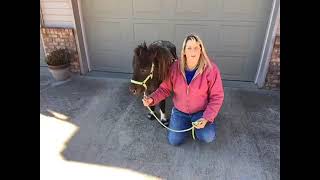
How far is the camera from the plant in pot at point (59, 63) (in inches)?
194

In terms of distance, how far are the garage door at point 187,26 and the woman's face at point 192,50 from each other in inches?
72.1

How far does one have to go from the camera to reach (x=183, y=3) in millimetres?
4520

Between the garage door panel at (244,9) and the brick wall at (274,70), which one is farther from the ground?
the garage door panel at (244,9)

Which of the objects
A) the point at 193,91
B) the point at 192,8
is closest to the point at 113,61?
the point at 192,8

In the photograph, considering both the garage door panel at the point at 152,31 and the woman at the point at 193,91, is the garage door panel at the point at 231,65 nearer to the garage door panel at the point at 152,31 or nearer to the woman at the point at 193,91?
the garage door panel at the point at 152,31

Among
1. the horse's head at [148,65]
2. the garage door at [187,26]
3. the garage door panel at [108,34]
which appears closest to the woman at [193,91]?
the horse's head at [148,65]

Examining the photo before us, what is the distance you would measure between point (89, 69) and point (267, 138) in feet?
11.1

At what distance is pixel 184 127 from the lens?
3436mm

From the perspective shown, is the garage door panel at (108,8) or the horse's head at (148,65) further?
the garage door panel at (108,8)

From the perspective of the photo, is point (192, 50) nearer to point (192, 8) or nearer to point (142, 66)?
point (142, 66)

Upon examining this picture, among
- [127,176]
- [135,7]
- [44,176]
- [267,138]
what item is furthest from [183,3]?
[44,176]

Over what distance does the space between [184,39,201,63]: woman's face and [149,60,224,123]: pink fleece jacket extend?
0.19 metres

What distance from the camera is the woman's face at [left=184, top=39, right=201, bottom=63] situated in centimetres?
286
